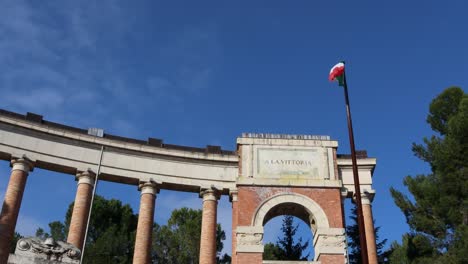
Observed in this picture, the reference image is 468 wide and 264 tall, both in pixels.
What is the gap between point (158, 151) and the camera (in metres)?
41.2

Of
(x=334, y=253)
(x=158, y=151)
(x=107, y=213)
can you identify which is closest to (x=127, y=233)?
(x=107, y=213)

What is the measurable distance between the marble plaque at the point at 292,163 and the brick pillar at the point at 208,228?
4.45 metres

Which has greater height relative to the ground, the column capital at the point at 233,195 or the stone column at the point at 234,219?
the column capital at the point at 233,195

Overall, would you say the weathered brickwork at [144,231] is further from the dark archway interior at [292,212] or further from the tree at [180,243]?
the tree at [180,243]

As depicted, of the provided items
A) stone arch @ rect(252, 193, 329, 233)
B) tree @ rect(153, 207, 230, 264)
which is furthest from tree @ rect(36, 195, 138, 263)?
stone arch @ rect(252, 193, 329, 233)

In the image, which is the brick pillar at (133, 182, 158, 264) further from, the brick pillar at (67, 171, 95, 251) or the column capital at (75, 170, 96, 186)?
the brick pillar at (67, 171, 95, 251)

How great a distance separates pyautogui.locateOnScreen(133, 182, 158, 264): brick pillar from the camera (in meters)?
36.7

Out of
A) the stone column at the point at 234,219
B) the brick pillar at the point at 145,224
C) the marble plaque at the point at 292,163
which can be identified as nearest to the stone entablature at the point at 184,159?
the marble plaque at the point at 292,163

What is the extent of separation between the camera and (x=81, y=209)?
122ft

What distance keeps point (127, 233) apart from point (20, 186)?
30.8 metres

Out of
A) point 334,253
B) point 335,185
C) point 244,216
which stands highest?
point 335,185

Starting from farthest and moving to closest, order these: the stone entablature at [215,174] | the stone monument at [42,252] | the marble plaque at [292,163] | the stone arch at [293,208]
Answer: the marble plaque at [292,163] < the stone arch at [293,208] < the stone entablature at [215,174] < the stone monument at [42,252]

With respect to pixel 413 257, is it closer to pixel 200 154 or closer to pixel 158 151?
pixel 200 154

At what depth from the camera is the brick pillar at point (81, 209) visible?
35.9 metres
